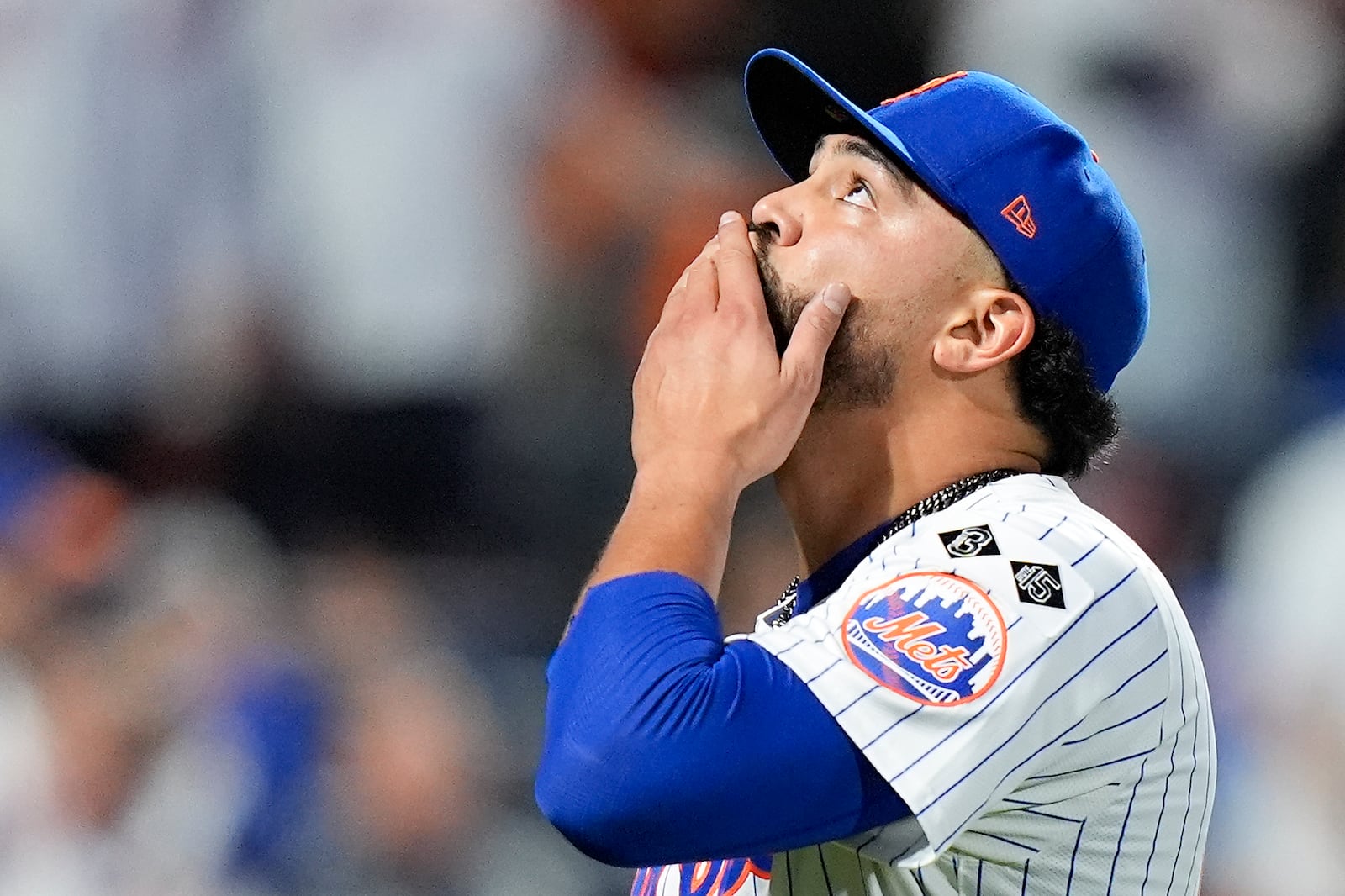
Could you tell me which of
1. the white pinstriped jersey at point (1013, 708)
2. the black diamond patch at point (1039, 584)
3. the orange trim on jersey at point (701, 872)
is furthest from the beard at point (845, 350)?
the orange trim on jersey at point (701, 872)

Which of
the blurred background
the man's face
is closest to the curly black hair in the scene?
the man's face

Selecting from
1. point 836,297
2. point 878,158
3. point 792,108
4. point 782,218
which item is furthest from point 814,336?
point 792,108

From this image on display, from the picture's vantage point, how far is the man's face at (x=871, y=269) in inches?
66.1

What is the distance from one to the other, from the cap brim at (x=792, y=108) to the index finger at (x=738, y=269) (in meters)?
0.26

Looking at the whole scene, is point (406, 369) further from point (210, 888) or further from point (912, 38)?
point (912, 38)

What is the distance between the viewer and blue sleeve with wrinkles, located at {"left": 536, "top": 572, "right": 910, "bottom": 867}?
1208 millimetres

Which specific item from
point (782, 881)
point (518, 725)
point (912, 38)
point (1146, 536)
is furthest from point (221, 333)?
point (782, 881)

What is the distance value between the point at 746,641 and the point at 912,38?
9.91ft

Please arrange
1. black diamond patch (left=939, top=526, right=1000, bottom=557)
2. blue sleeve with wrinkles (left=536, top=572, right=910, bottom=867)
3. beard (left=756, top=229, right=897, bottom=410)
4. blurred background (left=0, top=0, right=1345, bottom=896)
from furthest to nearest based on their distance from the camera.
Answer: blurred background (left=0, top=0, right=1345, bottom=896), beard (left=756, top=229, right=897, bottom=410), black diamond patch (left=939, top=526, right=1000, bottom=557), blue sleeve with wrinkles (left=536, top=572, right=910, bottom=867)

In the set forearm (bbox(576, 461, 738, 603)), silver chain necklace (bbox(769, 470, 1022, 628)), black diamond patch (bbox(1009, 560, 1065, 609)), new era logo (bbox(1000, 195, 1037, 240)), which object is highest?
new era logo (bbox(1000, 195, 1037, 240))

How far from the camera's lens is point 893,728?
1238mm

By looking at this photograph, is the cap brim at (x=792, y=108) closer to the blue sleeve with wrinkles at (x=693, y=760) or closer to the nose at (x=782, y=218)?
the nose at (x=782, y=218)

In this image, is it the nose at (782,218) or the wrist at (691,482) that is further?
the nose at (782,218)

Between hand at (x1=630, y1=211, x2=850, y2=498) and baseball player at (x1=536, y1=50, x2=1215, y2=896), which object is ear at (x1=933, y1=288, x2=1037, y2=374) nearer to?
baseball player at (x1=536, y1=50, x2=1215, y2=896)
